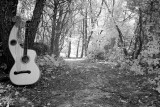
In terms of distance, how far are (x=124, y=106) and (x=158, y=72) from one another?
2.47 m

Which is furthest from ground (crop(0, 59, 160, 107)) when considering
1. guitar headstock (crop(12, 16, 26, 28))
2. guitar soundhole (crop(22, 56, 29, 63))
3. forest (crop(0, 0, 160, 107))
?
guitar headstock (crop(12, 16, 26, 28))

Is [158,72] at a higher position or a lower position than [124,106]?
higher

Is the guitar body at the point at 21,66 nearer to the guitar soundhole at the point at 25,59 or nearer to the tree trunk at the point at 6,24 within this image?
the guitar soundhole at the point at 25,59

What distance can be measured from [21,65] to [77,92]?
1.57m

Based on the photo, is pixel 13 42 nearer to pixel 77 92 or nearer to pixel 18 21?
pixel 18 21

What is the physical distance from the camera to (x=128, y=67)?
6594mm

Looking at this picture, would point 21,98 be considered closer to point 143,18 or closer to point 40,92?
point 40,92

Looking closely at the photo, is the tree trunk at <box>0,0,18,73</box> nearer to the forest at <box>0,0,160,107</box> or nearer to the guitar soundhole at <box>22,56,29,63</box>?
the forest at <box>0,0,160,107</box>

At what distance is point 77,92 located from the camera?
13.7 ft

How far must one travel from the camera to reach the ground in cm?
351

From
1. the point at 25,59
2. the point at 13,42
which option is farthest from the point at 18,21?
the point at 25,59

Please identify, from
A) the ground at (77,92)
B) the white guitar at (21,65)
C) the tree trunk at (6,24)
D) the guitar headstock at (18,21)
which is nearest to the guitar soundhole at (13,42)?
the white guitar at (21,65)

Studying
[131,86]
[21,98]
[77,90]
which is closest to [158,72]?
[131,86]

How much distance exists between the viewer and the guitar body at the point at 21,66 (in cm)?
397
